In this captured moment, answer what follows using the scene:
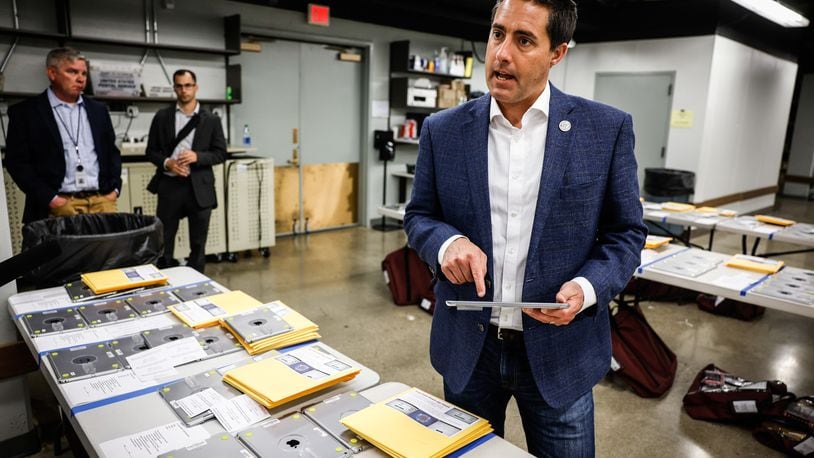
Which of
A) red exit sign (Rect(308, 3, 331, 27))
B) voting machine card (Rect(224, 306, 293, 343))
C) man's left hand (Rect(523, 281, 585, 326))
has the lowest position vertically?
voting machine card (Rect(224, 306, 293, 343))

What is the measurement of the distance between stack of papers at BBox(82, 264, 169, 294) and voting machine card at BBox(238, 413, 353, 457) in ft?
3.74

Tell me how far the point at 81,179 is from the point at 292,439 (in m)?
→ 2.65

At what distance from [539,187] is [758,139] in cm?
943

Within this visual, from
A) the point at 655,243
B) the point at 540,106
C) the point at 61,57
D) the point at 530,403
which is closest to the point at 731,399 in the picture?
the point at 655,243

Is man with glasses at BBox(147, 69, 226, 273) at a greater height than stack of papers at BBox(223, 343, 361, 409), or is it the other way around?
man with glasses at BBox(147, 69, 226, 273)

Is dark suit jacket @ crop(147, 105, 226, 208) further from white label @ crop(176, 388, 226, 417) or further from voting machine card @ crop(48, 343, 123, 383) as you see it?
white label @ crop(176, 388, 226, 417)

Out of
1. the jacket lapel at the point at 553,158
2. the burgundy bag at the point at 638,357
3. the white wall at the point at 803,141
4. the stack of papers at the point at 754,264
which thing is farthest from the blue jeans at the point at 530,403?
the white wall at the point at 803,141

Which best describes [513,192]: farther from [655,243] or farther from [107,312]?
[655,243]

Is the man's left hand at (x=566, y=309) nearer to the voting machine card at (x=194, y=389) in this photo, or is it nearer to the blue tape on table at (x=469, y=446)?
the blue tape on table at (x=469, y=446)

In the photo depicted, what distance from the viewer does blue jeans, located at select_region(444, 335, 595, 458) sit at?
52.4 inches

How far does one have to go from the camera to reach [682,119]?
7.24 meters

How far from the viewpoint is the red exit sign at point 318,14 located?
5938 mm

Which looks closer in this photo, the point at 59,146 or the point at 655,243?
the point at 59,146

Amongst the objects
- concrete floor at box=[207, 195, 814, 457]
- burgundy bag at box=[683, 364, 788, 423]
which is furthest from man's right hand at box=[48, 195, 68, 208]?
burgundy bag at box=[683, 364, 788, 423]
